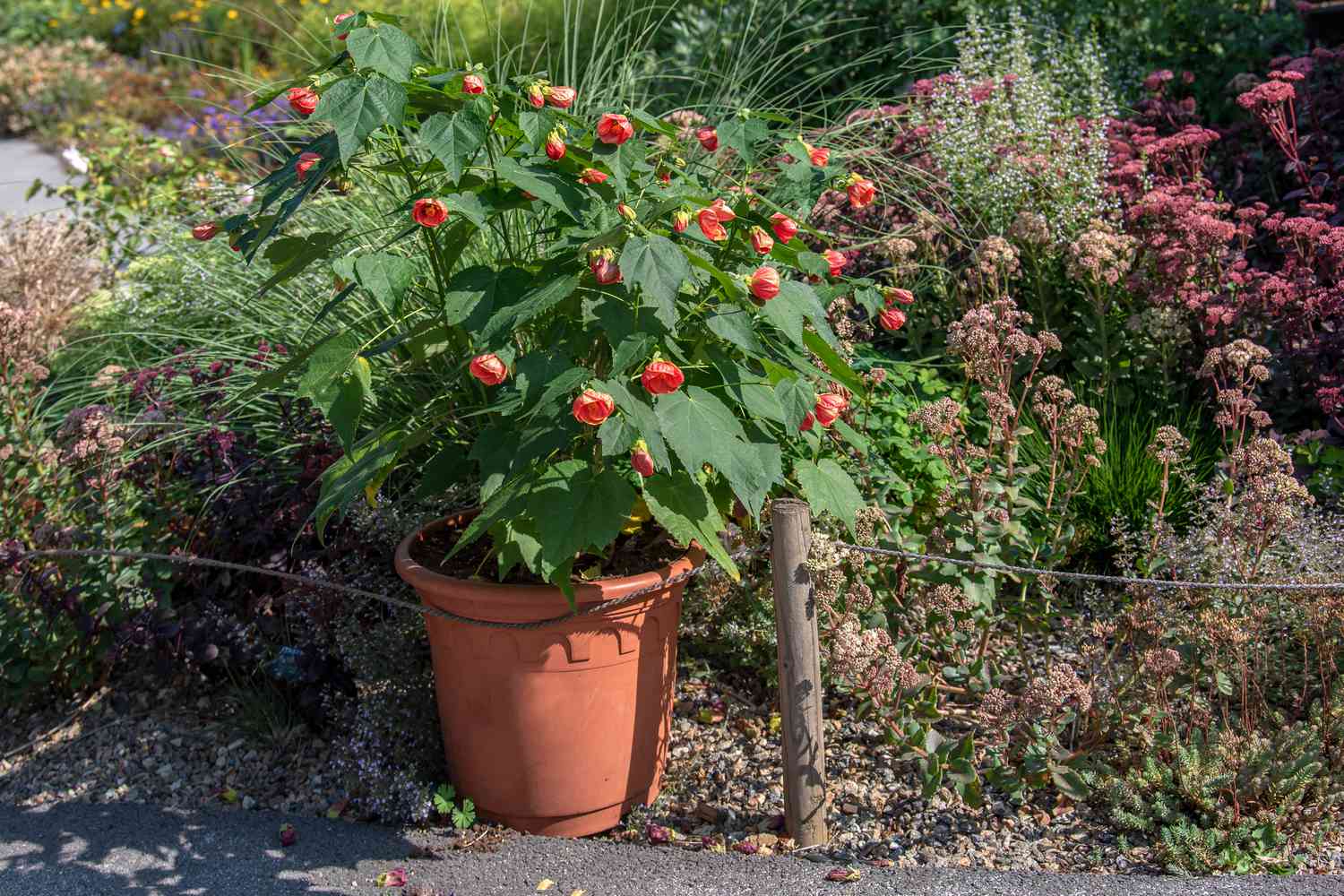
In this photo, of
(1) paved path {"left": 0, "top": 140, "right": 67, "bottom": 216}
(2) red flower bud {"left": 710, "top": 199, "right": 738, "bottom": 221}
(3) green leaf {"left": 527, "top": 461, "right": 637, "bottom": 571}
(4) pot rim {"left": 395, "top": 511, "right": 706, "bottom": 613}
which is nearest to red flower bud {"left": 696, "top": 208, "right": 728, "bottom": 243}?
(2) red flower bud {"left": 710, "top": 199, "right": 738, "bottom": 221}

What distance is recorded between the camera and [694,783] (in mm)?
3018

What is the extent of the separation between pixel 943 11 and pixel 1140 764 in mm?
4082

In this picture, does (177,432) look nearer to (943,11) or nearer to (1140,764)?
(1140,764)

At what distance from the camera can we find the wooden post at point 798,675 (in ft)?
8.58

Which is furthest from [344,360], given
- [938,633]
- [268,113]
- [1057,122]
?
[268,113]

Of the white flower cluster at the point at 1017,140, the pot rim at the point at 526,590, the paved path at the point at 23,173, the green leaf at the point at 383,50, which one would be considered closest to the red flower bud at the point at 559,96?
the green leaf at the point at 383,50

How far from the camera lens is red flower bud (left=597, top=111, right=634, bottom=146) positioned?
7.29 feet

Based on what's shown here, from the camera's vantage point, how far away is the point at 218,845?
9.41ft

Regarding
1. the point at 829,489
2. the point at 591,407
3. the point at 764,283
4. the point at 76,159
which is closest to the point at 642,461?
the point at 591,407

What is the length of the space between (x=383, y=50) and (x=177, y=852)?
6.25ft

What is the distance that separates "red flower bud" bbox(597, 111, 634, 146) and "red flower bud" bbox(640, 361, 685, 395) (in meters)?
0.45

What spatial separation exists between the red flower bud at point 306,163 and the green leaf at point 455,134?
0.70 feet

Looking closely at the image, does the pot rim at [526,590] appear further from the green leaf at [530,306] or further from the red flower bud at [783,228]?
the red flower bud at [783,228]

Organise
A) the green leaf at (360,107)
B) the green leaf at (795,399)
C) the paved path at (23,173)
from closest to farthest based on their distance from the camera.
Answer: the green leaf at (360,107)
the green leaf at (795,399)
the paved path at (23,173)
